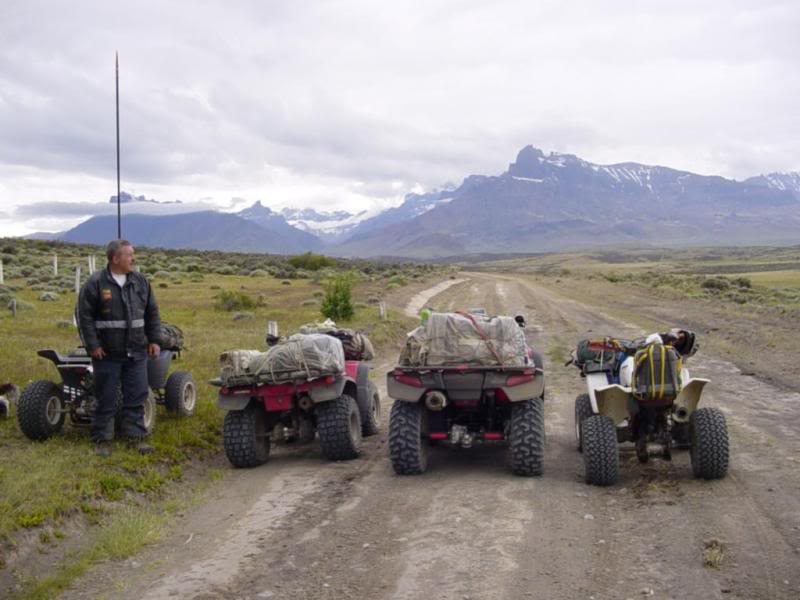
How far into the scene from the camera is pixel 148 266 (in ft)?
176

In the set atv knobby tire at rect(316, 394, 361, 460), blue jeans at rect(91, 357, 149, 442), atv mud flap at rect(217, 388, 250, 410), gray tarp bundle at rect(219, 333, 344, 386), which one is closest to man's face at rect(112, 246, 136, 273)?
blue jeans at rect(91, 357, 149, 442)

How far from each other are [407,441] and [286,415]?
1.82 m

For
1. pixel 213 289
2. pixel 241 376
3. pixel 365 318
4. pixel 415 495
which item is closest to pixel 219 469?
pixel 241 376

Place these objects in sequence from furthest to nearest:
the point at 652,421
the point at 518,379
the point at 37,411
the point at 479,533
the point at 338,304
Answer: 1. the point at 338,304
2. the point at 37,411
3. the point at 518,379
4. the point at 652,421
5. the point at 479,533

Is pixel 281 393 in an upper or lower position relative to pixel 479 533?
upper

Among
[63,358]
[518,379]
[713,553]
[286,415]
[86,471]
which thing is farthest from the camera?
[286,415]

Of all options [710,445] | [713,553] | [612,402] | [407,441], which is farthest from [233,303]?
[713,553]

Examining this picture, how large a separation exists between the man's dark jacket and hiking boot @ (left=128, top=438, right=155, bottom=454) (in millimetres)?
1032

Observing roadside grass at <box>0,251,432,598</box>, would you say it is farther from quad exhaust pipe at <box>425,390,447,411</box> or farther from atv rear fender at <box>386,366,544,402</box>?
quad exhaust pipe at <box>425,390,447,411</box>

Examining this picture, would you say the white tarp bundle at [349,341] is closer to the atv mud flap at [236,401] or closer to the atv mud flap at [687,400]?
the atv mud flap at [236,401]

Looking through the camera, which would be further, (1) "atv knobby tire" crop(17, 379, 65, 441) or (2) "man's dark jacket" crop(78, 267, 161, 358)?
(1) "atv knobby tire" crop(17, 379, 65, 441)

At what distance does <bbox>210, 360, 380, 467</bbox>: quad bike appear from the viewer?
30.5 ft

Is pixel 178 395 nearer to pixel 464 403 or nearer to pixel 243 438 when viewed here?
pixel 243 438

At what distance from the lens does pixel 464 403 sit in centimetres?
895
